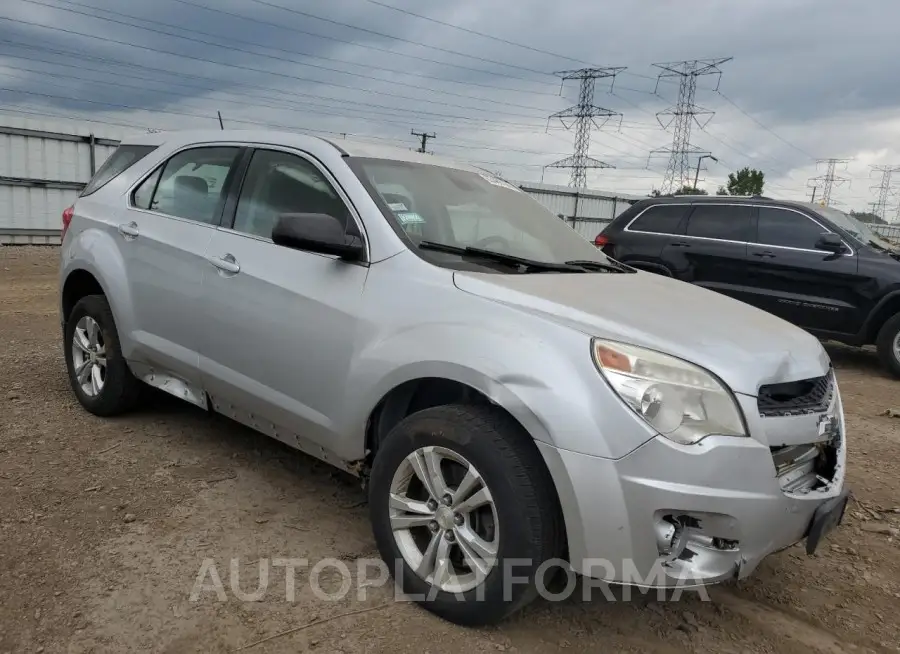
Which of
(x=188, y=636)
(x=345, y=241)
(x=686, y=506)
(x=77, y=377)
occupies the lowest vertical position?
(x=188, y=636)

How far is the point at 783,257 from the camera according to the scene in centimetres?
796

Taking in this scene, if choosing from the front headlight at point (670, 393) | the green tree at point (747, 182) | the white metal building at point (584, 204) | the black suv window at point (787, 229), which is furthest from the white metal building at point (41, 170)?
the green tree at point (747, 182)

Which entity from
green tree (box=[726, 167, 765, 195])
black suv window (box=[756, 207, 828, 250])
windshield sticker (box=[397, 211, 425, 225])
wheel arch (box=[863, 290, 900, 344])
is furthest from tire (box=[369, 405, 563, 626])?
green tree (box=[726, 167, 765, 195])

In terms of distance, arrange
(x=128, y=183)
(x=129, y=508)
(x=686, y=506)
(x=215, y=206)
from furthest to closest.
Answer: (x=128, y=183), (x=215, y=206), (x=129, y=508), (x=686, y=506)

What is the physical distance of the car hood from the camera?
2326mm

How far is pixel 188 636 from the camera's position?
2416 millimetres

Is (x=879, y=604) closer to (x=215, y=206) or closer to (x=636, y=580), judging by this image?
(x=636, y=580)

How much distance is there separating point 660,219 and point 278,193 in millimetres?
6554

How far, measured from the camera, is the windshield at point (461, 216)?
9.95ft

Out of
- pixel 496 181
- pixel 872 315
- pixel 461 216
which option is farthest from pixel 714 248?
pixel 461 216

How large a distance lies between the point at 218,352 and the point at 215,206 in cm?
78

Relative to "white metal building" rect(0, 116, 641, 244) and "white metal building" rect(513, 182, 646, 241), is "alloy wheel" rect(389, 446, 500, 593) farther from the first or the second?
"white metal building" rect(513, 182, 646, 241)

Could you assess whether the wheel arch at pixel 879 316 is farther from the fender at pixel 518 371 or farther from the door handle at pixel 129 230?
the door handle at pixel 129 230

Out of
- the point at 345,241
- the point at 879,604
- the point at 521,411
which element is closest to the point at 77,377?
the point at 345,241
